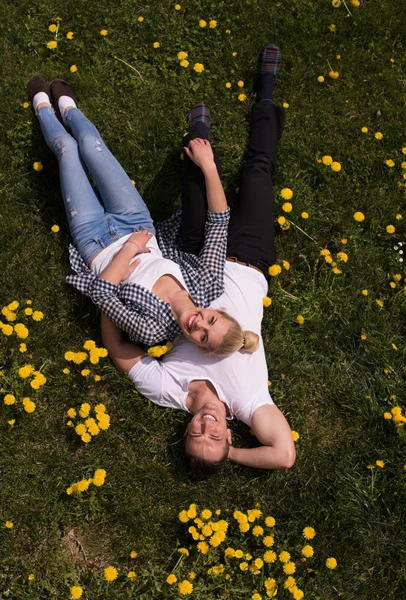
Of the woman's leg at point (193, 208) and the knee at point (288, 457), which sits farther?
the woman's leg at point (193, 208)

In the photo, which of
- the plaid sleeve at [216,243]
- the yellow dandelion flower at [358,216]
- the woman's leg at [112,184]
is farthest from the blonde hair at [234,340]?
the yellow dandelion flower at [358,216]

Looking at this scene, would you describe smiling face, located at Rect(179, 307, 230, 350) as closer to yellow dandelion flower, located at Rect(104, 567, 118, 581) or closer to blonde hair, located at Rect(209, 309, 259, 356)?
blonde hair, located at Rect(209, 309, 259, 356)

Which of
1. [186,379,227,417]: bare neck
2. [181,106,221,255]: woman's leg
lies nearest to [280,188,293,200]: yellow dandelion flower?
[181,106,221,255]: woman's leg

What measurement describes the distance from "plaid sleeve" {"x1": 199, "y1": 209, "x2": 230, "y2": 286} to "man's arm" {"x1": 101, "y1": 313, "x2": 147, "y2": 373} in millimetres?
845

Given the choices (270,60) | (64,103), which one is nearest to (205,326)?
(64,103)

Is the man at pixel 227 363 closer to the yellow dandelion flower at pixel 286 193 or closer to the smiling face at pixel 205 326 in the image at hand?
the smiling face at pixel 205 326

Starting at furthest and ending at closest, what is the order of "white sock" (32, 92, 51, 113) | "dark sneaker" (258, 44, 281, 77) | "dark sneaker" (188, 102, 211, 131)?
"dark sneaker" (258, 44, 281, 77) < "dark sneaker" (188, 102, 211, 131) < "white sock" (32, 92, 51, 113)

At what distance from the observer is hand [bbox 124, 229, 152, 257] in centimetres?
430

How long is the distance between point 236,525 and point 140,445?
0.94 metres

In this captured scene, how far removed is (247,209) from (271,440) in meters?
1.82

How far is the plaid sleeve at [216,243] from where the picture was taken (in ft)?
14.2

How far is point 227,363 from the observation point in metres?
4.21

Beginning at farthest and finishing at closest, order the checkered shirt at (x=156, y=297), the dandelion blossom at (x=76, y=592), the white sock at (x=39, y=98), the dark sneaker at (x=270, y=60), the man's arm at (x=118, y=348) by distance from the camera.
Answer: the dark sneaker at (x=270, y=60) → the white sock at (x=39, y=98) → the man's arm at (x=118, y=348) → the checkered shirt at (x=156, y=297) → the dandelion blossom at (x=76, y=592)

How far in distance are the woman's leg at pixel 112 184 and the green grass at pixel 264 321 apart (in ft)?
1.33
